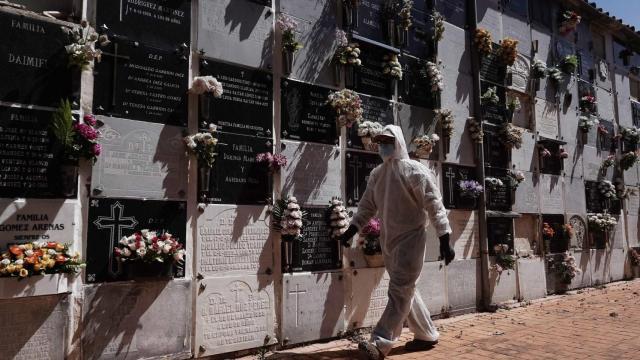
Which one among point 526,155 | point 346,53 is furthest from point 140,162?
point 526,155

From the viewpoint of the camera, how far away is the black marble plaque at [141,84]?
4422 millimetres

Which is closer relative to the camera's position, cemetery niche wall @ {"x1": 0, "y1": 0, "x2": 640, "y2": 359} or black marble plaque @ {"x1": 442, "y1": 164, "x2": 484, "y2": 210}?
cemetery niche wall @ {"x1": 0, "y1": 0, "x2": 640, "y2": 359}

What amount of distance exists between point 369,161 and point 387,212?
1.46m

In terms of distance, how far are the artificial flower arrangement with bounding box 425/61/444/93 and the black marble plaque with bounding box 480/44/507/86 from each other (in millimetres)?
1453

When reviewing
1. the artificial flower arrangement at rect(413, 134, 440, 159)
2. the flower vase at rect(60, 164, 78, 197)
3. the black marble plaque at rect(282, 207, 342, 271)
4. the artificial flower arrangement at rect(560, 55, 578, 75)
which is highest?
the artificial flower arrangement at rect(560, 55, 578, 75)

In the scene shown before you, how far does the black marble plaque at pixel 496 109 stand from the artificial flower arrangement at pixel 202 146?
517 centimetres

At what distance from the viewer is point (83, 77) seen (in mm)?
4301

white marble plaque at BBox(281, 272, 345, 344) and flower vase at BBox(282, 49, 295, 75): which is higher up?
flower vase at BBox(282, 49, 295, 75)

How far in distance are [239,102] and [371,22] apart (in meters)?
2.51

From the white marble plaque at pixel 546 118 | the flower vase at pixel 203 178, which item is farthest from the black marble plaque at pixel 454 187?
the flower vase at pixel 203 178

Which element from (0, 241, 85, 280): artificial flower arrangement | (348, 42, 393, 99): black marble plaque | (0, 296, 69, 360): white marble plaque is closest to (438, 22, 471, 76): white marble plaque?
(348, 42, 393, 99): black marble plaque

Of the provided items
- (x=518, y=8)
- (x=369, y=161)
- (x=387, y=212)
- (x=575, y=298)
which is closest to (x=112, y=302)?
(x=387, y=212)

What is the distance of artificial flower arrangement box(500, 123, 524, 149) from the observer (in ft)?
27.6

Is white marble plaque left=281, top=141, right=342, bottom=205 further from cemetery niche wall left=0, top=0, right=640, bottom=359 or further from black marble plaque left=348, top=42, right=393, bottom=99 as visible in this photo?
black marble plaque left=348, top=42, right=393, bottom=99
